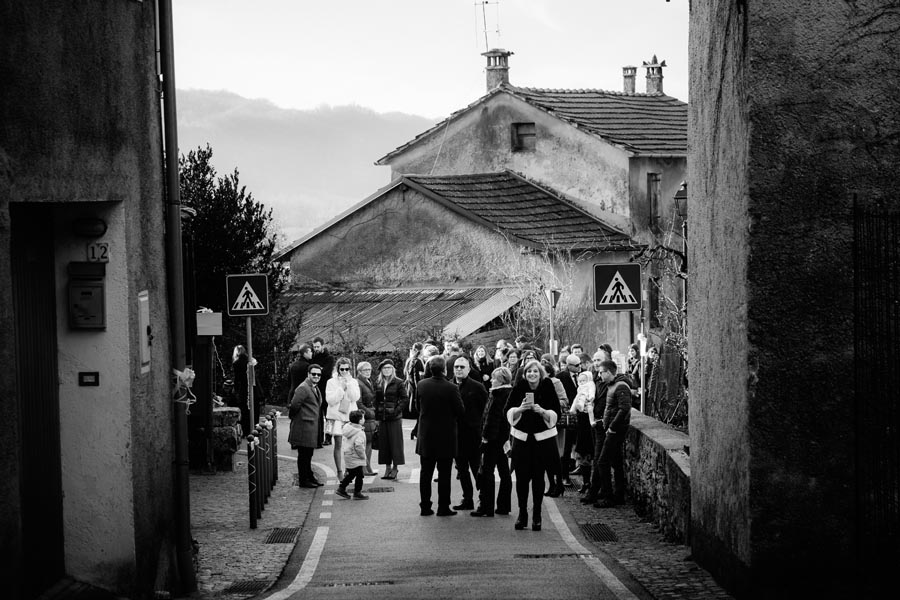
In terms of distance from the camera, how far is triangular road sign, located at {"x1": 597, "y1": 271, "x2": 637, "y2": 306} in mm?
20734

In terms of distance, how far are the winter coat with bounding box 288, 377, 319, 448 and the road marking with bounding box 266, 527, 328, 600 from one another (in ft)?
10.8

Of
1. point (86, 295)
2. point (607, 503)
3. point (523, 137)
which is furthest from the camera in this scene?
point (523, 137)

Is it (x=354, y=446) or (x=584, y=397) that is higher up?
(x=584, y=397)

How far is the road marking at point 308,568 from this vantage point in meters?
12.1

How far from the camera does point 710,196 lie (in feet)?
40.0

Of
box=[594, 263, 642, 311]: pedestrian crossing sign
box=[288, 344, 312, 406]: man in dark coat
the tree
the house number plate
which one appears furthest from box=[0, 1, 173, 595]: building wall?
the tree

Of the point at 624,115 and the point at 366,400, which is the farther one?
the point at 624,115

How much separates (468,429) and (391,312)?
2235 centimetres

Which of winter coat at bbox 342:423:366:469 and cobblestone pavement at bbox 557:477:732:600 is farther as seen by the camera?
winter coat at bbox 342:423:366:469

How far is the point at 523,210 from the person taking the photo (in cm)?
4356

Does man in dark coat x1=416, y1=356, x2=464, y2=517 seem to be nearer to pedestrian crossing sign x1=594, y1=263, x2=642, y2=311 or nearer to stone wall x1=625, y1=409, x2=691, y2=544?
stone wall x1=625, y1=409, x2=691, y2=544

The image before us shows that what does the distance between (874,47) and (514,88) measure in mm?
35821

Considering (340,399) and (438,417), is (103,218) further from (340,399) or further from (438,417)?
(340,399)

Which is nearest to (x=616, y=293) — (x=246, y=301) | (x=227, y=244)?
(x=246, y=301)
